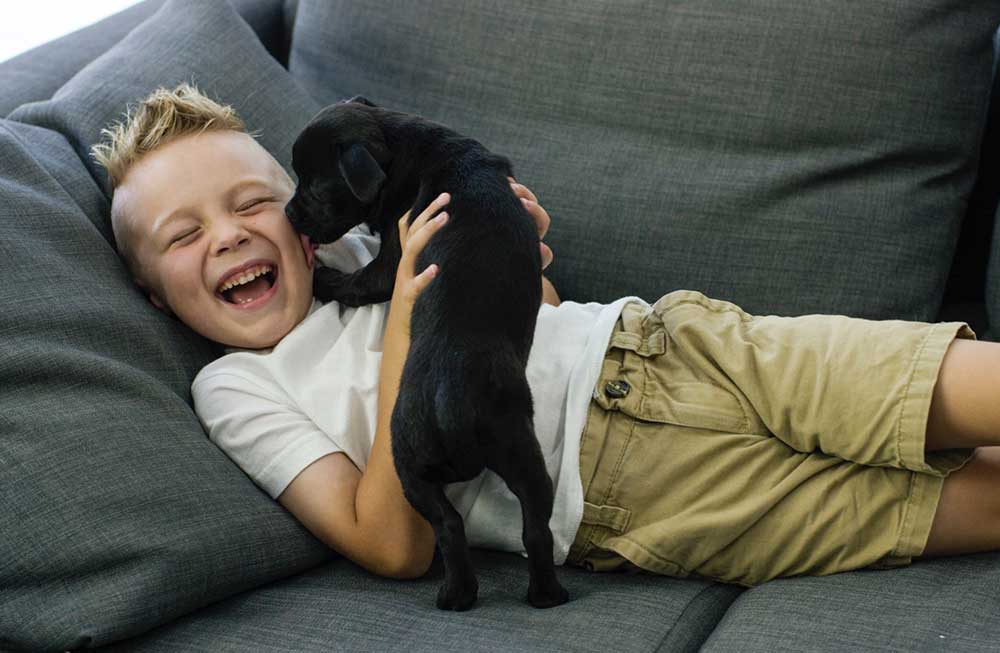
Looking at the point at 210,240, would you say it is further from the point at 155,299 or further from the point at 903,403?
the point at 903,403

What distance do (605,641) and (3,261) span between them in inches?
41.8

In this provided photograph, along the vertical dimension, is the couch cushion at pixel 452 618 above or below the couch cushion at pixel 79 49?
below

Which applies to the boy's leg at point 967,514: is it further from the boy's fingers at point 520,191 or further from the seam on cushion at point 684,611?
the boy's fingers at point 520,191

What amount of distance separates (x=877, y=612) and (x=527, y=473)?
1.69 ft

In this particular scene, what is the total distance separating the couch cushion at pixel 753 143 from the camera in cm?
204

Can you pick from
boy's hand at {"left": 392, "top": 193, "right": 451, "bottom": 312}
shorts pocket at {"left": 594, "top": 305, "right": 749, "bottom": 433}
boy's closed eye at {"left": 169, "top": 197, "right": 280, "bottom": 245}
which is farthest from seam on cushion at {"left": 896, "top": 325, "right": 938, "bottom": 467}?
boy's closed eye at {"left": 169, "top": 197, "right": 280, "bottom": 245}

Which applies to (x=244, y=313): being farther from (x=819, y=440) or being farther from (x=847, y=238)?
(x=847, y=238)

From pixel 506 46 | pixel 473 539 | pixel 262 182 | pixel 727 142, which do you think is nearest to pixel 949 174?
pixel 727 142

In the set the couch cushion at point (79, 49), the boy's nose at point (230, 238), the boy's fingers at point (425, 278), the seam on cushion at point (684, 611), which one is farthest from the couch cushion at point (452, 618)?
the couch cushion at point (79, 49)

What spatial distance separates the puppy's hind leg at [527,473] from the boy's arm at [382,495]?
0.70 feet

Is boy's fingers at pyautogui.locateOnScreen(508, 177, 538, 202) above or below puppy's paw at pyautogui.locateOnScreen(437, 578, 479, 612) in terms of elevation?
above

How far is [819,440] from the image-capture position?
1597mm

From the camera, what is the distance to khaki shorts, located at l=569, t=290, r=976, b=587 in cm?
156

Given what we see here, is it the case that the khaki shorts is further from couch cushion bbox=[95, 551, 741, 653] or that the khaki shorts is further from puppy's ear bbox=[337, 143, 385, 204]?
puppy's ear bbox=[337, 143, 385, 204]
